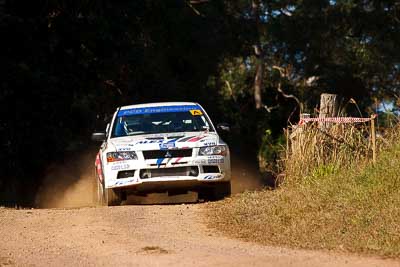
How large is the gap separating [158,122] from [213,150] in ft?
4.63

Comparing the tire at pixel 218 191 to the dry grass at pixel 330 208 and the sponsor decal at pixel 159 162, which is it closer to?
the dry grass at pixel 330 208

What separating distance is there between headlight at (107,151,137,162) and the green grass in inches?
56.5

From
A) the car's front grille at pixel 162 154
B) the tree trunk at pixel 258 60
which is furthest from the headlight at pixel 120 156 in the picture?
the tree trunk at pixel 258 60

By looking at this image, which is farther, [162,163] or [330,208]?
[162,163]

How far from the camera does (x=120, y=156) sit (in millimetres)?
13992

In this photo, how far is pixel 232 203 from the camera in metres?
13.1

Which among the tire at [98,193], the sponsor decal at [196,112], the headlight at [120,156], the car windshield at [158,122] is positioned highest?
the sponsor decal at [196,112]

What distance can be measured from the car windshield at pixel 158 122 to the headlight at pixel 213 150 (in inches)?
34.5

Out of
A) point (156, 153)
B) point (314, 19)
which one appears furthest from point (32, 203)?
point (314, 19)

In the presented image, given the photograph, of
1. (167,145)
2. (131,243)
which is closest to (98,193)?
(167,145)

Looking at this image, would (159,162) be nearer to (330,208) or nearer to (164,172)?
(164,172)

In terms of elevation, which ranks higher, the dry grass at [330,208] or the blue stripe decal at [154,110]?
the blue stripe decal at [154,110]

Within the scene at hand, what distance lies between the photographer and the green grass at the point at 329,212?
9.55 m

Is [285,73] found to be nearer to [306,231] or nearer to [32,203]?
[32,203]
